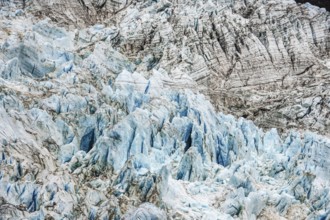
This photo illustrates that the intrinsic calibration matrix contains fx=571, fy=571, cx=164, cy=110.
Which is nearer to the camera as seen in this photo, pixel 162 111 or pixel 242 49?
pixel 162 111

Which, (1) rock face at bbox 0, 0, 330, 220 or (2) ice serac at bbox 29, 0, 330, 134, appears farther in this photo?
(2) ice serac at bbox 29, 0, 330, 134

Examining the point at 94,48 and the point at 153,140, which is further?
the point at 94,48

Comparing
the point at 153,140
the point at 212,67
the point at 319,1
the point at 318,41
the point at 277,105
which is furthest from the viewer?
the point at 319,1

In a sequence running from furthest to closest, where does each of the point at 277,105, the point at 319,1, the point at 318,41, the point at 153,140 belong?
the point at 319,1
the point at 318,41
the point at 277,105
the point at 153,140

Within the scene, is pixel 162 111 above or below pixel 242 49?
below

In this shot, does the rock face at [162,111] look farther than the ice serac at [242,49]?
No

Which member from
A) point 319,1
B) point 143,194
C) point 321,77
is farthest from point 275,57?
point 143,194

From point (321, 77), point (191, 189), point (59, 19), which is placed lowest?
point (191, 189)

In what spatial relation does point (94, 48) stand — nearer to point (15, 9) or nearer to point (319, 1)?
point (15, 9)
